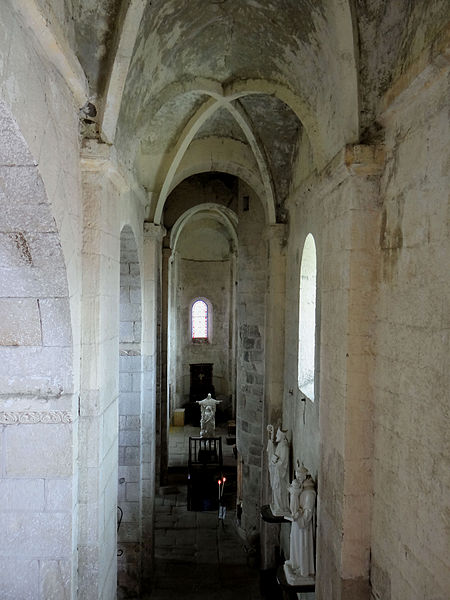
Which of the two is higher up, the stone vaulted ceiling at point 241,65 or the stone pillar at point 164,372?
the stone vaulted ceiling at point 241,65

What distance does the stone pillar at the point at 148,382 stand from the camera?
24.8 ft

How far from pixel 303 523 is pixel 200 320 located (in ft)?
41.5

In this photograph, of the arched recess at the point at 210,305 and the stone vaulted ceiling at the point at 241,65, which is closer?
the stone vaulted ceiling at the point at 241,65

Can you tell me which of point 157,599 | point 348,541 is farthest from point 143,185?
point 157,599

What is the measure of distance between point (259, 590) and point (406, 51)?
8107mm

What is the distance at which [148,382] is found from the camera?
7.74 meters

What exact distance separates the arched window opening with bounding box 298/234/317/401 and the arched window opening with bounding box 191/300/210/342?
11.2 meters

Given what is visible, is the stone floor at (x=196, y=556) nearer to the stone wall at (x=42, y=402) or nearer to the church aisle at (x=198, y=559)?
the church aisle at (x=198, y=559)

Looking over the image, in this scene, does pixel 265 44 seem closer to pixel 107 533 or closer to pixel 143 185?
pixel 143 185

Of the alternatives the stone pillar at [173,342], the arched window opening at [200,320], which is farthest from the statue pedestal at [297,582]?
the arched window opening at [200,320]

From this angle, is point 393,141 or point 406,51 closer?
point 406,51

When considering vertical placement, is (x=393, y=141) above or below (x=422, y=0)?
below

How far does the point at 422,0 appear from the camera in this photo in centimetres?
301

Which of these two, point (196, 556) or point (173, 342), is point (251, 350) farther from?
point (173, 342)
